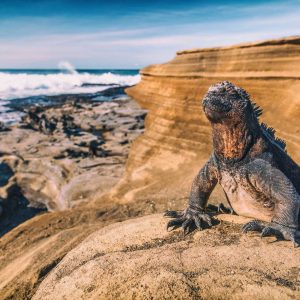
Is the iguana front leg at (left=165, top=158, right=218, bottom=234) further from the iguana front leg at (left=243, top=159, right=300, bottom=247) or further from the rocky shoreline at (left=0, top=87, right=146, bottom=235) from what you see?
the rocky shoreline at (left=0, top=87, right=146, bottom=235)

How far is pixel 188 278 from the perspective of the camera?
8.93 feet

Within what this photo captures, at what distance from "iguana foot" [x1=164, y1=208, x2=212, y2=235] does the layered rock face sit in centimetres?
333

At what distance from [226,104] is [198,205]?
1.13 metres

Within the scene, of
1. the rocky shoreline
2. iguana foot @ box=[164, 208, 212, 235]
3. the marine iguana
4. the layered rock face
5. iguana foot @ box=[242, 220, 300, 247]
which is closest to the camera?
iguana foot @ box=[242, 220, 300, 247]

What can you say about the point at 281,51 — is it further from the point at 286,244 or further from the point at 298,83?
the point at 286,244

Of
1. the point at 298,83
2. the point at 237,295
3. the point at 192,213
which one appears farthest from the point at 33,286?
the point at 298,83

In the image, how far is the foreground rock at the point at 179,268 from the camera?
261 cm

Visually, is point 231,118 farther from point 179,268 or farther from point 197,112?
point 197,112

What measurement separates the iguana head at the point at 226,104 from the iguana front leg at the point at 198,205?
0.60m

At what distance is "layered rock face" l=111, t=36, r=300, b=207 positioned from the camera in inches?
347

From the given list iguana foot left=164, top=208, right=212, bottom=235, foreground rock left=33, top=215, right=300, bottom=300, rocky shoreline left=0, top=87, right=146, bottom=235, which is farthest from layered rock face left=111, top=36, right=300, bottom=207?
foreground rock left=33, top=215, right=300, bottom=300

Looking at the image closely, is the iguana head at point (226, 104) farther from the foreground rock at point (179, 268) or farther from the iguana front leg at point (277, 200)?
the foreground rock at point (179, 268)

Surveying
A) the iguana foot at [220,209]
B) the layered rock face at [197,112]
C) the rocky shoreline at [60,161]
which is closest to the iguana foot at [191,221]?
the iguana foot at [220,209]

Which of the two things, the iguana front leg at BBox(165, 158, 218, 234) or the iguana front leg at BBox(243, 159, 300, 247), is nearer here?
the iguana front leg at BBox(243, 159, 300, 247)
